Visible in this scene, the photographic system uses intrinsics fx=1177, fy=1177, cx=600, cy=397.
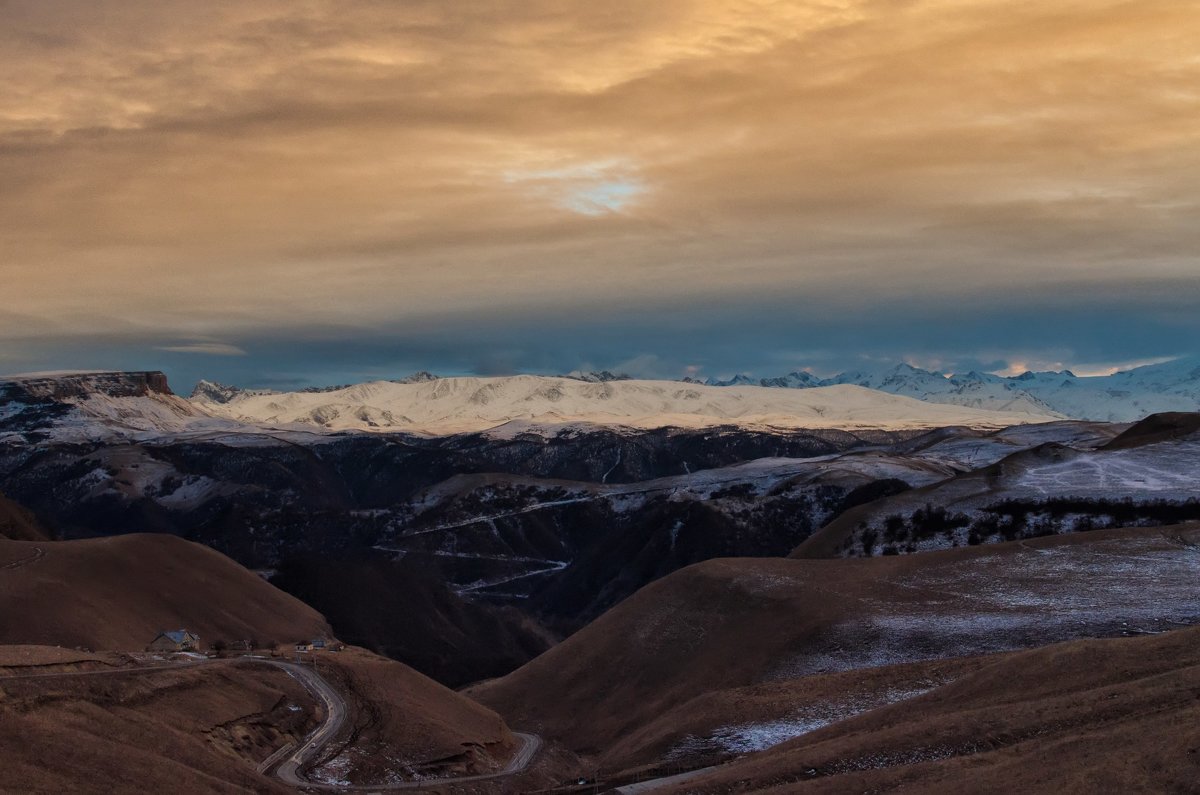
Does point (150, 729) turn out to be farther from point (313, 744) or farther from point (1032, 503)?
point (1032, 503)

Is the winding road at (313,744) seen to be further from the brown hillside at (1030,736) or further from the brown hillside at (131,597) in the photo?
the brown hillside at (131,597)

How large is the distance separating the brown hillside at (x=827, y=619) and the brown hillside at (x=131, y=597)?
35029mm

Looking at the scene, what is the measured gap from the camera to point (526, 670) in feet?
396

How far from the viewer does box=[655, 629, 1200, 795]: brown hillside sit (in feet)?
127

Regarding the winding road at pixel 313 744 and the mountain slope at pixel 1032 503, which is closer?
the winding road at pixel 313 744

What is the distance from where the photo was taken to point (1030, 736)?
160ft

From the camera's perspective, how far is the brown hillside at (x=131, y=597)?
10794 centimetres

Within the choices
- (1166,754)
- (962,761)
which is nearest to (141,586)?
(962,761)

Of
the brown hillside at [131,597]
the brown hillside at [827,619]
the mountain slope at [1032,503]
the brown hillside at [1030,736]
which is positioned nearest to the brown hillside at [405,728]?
the brown hillside at [827,619]

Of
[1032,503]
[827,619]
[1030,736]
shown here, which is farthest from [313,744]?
[1032,503]

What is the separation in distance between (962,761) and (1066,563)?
240 ft

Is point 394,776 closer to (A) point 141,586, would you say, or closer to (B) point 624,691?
(B) point 624,691

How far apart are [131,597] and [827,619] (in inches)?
2959

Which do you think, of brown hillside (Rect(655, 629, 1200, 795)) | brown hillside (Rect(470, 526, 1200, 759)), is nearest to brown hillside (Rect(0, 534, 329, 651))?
brown hillside (Rect(470, 526, 1200, 759))
